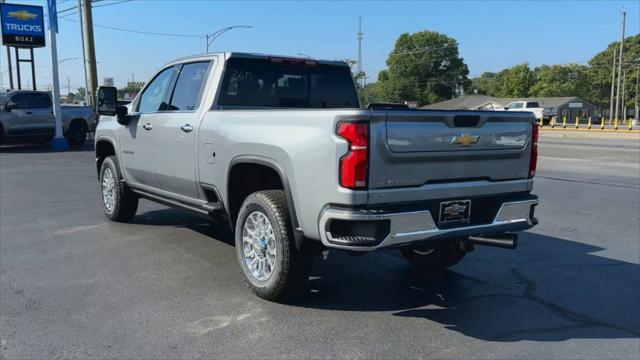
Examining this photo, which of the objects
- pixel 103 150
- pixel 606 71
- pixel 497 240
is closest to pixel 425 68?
pixel 606 71

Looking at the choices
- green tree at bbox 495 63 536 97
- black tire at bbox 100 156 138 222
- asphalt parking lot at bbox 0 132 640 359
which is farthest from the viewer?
green tree at bbox 495 63 536 97

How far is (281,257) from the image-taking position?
4242 mm

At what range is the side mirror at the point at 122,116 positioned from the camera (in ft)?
21.5

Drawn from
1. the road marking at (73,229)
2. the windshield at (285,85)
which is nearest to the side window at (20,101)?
the road marking at (73,229)

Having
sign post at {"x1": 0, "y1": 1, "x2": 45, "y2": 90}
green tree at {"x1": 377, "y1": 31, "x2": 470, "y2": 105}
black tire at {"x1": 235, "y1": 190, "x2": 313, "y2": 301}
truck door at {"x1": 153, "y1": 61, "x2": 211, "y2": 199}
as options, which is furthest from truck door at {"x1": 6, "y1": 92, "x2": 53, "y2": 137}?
green tree at {"x1": 377, "y1": 31, "x2": 470, "y2": 105}

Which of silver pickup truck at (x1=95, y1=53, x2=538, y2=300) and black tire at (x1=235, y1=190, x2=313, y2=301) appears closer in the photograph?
silver pickup truck at (x1=95, y1=53, x2=538, y2=300)

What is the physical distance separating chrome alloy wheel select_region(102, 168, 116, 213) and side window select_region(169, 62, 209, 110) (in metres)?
1.89

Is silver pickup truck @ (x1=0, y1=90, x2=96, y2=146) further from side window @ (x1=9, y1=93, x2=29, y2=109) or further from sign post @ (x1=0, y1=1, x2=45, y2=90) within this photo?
sign post @ (x1=0, y1=1, x2=45, y2=90)

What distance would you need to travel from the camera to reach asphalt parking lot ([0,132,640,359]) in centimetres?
375

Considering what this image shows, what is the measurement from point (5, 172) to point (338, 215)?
11980 mm

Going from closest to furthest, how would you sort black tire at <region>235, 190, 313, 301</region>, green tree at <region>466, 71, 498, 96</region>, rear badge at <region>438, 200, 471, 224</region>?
rear badge at <region>438, 200, 471, 224</region>, black tire at <region>235, 190, 313, 301</region>, green tree at <region>466, 71, 498, 96</region>

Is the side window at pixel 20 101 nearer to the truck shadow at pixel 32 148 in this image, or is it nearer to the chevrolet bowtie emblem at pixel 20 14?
the truck shadow at pixel 32 148

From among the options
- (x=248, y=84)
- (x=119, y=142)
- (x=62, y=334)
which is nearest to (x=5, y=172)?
(x=119, y=142)

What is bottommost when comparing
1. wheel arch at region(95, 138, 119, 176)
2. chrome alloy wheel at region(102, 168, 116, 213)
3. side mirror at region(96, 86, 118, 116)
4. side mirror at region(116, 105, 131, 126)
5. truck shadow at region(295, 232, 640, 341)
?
truck shadow at region(295, 232, 640, 341)
